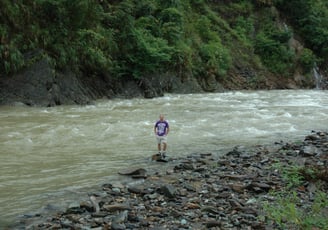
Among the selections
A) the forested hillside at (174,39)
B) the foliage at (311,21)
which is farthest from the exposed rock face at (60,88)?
the foliage at (311,21)

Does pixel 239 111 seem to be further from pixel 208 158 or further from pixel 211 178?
pixel 211 178

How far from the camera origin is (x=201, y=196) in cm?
679

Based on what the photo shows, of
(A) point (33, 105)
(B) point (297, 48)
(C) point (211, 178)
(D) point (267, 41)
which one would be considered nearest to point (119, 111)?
(A) point (33, 105)

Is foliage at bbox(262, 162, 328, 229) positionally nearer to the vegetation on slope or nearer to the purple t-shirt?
the purple t-shirt

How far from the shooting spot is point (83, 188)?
751 centimetres

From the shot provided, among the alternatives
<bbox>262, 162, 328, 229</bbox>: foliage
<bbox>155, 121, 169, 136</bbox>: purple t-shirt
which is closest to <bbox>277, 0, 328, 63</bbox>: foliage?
<bbox>155, 121, 169, 136</bbox>: purple t-shirt

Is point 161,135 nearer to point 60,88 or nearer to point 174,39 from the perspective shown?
point 60,88

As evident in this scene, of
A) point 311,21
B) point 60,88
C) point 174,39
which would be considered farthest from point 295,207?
point 311,21

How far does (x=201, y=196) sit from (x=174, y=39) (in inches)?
913

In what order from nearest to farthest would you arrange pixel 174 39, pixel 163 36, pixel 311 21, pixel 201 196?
pixel 201 196
pixel 163 36
pixel 174 39
pixel 311 21

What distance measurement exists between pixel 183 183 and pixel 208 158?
243 centimetres

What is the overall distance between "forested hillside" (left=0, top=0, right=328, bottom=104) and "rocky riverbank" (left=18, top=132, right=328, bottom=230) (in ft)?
45.0

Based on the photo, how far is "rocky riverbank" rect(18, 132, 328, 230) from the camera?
221 inches

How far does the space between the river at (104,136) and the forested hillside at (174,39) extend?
3.26m
